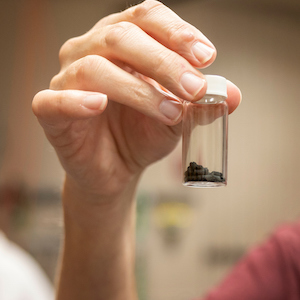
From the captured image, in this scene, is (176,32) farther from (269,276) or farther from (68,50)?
(269,276)

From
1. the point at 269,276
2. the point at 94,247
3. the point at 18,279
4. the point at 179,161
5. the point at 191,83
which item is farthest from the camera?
the point at 179,161

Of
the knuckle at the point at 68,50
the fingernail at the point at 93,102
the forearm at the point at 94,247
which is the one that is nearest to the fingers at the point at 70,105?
the fingernail at the point at 93,102

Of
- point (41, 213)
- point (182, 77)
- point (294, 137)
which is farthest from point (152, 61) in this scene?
point (294, 137)

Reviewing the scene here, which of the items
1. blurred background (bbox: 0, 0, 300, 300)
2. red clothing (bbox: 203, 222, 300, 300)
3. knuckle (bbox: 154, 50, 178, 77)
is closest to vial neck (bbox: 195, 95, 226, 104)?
knuckle (bbox: 154, 50, 178, 77)

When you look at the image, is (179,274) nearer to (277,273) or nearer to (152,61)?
(277,273)

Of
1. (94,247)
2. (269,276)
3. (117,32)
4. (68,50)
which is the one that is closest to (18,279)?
(94,247)

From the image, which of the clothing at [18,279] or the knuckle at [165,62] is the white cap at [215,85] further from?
the clothing at [18,279]

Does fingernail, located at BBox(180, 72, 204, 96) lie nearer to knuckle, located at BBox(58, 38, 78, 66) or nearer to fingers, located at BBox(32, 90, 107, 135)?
fingers, located at BBox(32, 90, 107, 135)
